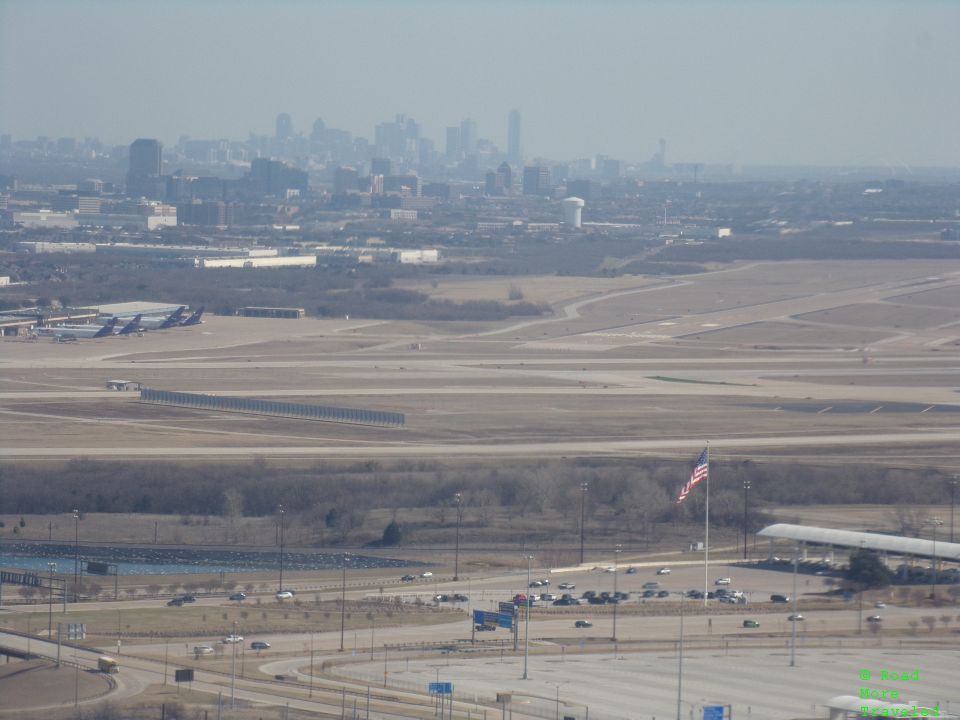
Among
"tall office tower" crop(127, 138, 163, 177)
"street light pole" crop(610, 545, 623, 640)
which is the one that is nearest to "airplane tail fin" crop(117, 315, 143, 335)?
"street light pole" crop(610, 545, 623, 640)

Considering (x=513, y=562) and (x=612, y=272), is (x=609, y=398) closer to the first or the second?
(x=513, y=562)

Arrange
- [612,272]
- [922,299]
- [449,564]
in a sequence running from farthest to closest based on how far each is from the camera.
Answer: [612,272]
[922,299]
[449,564]

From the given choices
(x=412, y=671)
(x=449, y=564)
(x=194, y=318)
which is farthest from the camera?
(x=194, y=318)

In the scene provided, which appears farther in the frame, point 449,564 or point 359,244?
point 359,244

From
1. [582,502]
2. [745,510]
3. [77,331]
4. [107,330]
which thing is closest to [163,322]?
[107,330]

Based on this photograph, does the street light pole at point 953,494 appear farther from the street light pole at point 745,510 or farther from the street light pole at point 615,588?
the street light pole at point 615,588

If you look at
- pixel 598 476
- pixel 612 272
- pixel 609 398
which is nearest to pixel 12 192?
pixel 612 272

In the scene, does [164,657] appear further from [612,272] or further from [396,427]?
[612,272]

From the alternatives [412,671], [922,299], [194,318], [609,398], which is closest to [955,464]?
[609,398]
